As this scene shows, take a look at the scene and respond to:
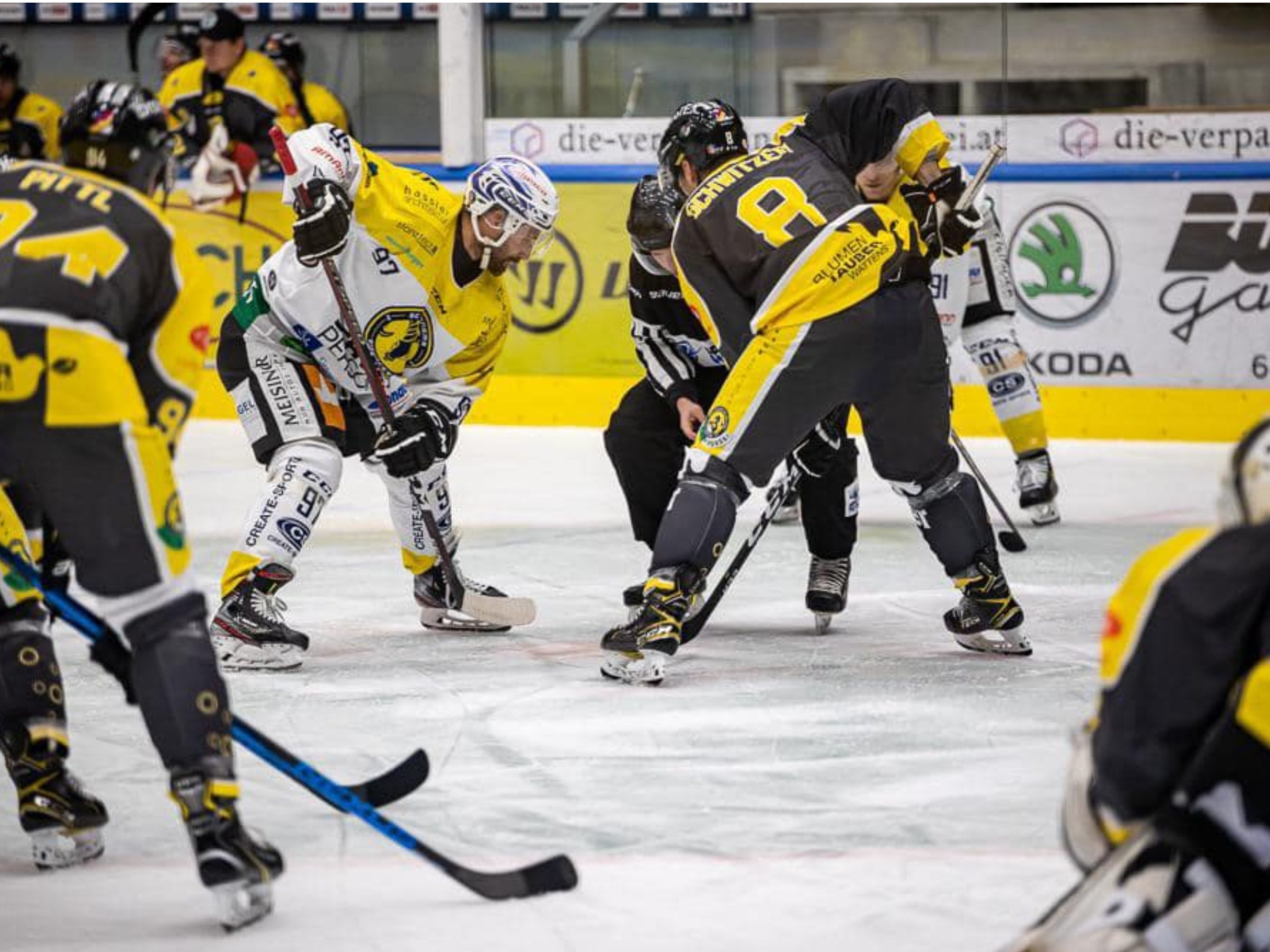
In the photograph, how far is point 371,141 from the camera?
31.6 feet

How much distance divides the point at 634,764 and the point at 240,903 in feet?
3.53

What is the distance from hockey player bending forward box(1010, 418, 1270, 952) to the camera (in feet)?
6.04

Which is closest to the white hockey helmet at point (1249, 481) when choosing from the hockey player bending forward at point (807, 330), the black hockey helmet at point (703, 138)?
the hockey player bending forward at point (807, 330)

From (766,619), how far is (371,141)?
202 inches

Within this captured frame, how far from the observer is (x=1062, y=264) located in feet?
25.3

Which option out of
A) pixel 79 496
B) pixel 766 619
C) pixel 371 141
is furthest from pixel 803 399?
pixel 371 141

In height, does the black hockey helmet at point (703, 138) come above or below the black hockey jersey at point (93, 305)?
below

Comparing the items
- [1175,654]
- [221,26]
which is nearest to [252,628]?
[1175,654]

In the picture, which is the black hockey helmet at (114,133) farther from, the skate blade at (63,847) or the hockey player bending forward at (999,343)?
the hockey player bending forward at (999,343)

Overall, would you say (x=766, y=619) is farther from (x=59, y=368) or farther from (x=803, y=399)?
(x=59, y=368)

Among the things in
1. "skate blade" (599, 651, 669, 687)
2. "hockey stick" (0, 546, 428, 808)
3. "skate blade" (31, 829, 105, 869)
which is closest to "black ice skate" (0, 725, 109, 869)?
"skate blade" (31, 829, 105, 869)

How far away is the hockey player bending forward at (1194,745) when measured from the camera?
1842mm

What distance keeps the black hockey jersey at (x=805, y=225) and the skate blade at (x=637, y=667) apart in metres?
0.63

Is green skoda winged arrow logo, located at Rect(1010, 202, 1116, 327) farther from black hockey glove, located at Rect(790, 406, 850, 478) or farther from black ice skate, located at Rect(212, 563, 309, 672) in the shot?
black ice skate, located at Rect(212, 563, 309, 672)
